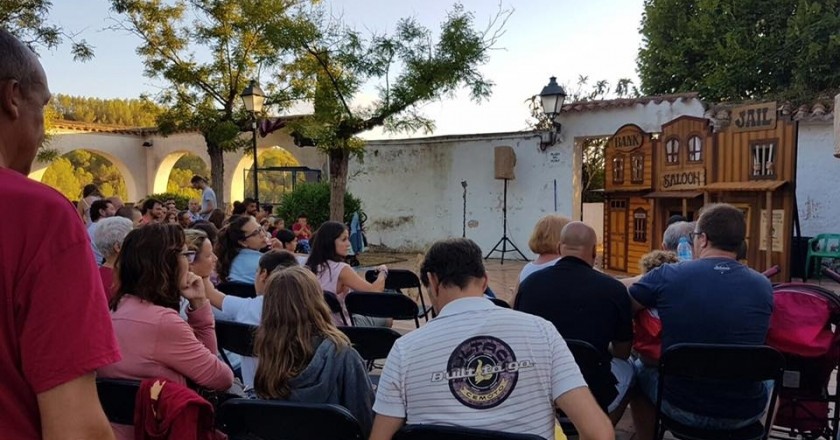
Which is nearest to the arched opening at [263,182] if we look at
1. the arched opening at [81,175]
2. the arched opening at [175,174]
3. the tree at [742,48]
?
the arched opening at [175,174]

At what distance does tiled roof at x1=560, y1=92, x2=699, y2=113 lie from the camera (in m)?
10.3

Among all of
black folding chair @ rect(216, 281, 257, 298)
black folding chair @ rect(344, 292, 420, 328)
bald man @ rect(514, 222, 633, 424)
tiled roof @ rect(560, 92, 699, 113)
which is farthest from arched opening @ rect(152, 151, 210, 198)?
bald man @ rect(514, 222, 633, 424)

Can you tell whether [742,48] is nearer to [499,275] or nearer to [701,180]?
[701,180]

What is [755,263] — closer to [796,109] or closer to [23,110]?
[796,109]

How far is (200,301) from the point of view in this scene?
2.66 metres

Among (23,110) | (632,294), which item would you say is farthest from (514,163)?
(23,110)

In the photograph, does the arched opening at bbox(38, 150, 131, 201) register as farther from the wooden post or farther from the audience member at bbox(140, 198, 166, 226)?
the wooden post

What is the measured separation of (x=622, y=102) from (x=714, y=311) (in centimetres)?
912

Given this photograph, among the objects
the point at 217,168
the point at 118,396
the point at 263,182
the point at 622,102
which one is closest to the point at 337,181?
the point at 217,168

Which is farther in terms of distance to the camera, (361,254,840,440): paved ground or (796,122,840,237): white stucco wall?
(796,122,840,237): white stucco wall

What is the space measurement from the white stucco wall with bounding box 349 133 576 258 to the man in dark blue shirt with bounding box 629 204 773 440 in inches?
365

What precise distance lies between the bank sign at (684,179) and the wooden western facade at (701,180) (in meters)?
0.01

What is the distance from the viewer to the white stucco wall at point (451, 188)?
12.4 meters

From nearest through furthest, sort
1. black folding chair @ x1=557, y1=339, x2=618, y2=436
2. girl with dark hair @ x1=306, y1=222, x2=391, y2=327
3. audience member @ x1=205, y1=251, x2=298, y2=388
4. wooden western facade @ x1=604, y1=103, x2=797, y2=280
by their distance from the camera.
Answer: black folding chair @ x1=557, y1=339, x2=618, y2=436 → audience member @ x1=205, y1=251, x2=298, y2=388 → girl with dark hair @ x1=306, y1=222, x2=391, y2=327 → wooden western facade @ x1=604, y1=103, x2=797, y2=280
